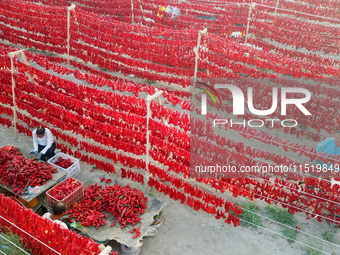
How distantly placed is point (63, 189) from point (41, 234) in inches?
52.2

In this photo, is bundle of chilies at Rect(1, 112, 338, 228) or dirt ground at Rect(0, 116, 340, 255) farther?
bundle of chilies at Rect(1, 112, 338, 228)

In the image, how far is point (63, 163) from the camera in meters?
6.88

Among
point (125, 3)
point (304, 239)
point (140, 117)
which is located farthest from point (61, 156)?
point (125, 3)

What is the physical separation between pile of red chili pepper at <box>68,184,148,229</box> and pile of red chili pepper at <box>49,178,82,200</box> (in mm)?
283

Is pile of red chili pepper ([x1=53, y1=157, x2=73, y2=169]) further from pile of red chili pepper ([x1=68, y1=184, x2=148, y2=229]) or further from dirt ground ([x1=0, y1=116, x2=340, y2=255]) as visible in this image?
dirt ground ([x1=0, y1=116, x2=340, y2=255])

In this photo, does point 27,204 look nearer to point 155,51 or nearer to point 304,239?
point 304,239

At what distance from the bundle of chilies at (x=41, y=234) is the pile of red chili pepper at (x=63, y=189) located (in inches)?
35.2

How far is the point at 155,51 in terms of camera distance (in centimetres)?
1120

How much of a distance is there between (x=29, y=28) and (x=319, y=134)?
39.5ft

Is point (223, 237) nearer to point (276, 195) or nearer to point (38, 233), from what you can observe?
point (276, 195)

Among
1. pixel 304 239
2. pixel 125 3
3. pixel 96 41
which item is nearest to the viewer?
pixel 304 239

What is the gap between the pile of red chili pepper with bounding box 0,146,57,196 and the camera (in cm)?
585

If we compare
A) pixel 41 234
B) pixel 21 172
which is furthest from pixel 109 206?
pixel 21 172

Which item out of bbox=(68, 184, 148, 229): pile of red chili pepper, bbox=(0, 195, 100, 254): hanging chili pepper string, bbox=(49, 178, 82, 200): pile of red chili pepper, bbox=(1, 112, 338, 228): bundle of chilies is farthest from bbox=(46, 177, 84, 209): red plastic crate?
bbox=(1, 112, 338, 228): bundle of chilies
